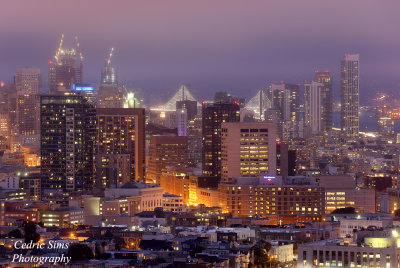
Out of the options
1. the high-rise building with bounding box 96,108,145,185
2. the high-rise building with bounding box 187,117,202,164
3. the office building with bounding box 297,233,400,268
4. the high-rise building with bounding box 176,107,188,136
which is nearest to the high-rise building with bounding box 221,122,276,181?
the high-rise building with bounding box 96,108,145,185

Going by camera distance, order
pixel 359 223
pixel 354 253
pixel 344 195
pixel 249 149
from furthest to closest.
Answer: pixel 249 149
pixel 344 195
pixel 359 223
pixel 354 253

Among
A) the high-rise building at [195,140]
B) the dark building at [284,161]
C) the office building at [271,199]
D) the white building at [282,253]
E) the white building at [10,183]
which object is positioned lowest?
the white building at [282,253]

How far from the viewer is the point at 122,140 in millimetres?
Answer: 140250

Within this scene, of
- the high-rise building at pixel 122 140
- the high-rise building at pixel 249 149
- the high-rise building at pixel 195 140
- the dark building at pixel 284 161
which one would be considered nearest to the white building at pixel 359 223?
the high-rise building at pixel 249 149

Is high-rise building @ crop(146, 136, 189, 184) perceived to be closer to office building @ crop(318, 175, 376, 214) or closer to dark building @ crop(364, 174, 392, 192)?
dark building @ crop(364, 174, 392, 192)

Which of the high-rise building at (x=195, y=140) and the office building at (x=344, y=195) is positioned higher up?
the high-rise building at (x=195, y=140)

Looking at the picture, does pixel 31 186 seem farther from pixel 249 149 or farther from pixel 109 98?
pixel 109 98

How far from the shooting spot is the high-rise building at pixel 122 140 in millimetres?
132250

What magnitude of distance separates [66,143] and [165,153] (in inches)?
840

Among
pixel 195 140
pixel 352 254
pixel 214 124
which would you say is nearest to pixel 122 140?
pixel 214 124

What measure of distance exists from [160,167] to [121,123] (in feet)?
19.7

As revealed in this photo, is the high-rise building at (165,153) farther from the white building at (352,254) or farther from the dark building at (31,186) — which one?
the white building at (352,254)

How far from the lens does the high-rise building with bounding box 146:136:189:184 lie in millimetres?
142625

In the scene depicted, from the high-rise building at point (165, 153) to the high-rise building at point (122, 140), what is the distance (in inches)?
129
